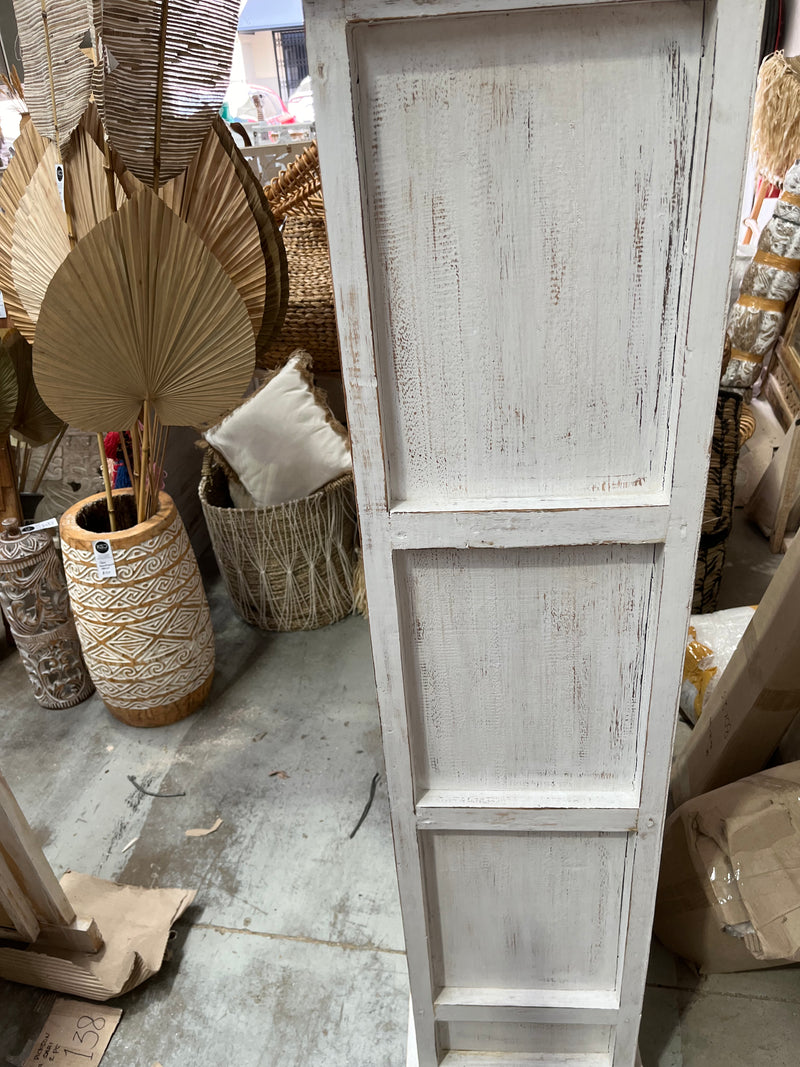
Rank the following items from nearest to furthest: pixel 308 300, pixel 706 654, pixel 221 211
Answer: pixel 221 211
pixel 706 654
pixel 308 300

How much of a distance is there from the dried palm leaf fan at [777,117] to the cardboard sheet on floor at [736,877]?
2.66 m

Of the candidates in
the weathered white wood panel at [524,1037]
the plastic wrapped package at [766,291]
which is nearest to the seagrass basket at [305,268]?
the plastic wrapped package at [766,291]

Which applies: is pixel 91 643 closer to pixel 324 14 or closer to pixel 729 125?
pixel 324 14

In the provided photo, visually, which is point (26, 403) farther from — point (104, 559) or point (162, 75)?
point (162, 75)

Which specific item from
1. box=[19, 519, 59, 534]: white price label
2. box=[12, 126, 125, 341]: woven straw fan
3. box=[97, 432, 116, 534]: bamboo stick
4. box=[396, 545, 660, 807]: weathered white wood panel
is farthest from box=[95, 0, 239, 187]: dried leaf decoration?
box=[396, 545, 660, 807]: weathered white wood panel

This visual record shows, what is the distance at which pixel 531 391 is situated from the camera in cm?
75

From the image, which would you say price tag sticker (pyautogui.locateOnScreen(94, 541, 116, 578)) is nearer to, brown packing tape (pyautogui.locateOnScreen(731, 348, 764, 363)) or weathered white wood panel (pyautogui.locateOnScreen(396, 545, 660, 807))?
weathered white wood panel (pyautogui.locateOnScreen(396, 545, 660, 807))

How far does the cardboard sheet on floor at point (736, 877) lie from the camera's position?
122 centimetres

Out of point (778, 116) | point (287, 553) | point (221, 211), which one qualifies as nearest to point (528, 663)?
point (221, 211)

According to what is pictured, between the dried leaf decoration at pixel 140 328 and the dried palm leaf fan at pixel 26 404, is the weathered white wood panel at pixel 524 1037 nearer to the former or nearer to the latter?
the dried leaf decoration at pixel 140 328

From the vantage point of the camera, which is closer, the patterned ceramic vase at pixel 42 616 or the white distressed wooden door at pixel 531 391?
the white distressed wooden door at pixel 531 391

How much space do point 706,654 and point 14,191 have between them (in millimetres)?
2115

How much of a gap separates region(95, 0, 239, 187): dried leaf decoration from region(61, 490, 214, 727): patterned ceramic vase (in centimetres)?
84

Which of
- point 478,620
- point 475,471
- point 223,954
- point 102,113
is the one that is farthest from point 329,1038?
point 102,113
